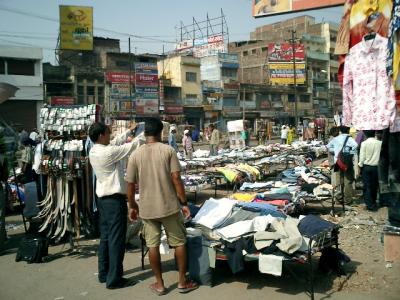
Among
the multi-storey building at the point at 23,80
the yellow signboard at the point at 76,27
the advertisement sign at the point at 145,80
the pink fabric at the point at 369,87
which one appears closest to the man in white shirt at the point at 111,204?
the pink fabric at the point at 369,87

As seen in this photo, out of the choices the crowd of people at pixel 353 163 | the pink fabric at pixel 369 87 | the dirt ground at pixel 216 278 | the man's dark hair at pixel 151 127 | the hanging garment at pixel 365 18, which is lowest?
the dirt ground at pixel 216 278

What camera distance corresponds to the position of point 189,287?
4.59 m

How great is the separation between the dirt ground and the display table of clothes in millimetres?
271

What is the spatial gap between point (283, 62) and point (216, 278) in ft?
168

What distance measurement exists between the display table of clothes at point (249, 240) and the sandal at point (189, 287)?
10cm

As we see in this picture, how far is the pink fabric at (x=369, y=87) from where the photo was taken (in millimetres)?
4203

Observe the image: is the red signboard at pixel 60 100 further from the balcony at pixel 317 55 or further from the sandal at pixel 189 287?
the balcony at pixel 317 55

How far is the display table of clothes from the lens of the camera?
431 cm

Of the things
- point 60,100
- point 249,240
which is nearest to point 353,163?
point 249,240

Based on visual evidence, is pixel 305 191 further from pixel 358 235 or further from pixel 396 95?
pixel 396 95

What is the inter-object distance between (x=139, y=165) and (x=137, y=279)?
1.59 m

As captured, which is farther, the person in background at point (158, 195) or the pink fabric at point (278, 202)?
the pink fabric at point (278, 202)

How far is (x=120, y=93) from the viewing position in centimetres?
3897

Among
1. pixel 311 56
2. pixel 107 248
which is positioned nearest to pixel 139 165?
pixel 107 248
